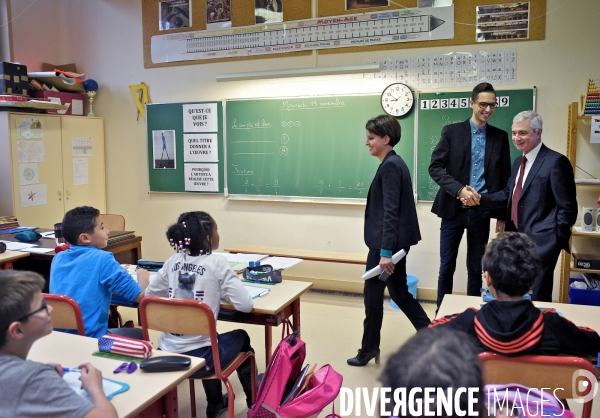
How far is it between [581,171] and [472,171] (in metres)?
1.31

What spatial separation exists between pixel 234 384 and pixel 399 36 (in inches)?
128

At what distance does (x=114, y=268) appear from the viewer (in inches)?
94.4

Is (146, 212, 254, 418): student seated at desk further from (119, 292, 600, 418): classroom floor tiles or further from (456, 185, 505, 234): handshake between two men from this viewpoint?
(456, 185, 505, 234): handshake between two men

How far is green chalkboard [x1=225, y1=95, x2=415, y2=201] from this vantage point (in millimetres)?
4793

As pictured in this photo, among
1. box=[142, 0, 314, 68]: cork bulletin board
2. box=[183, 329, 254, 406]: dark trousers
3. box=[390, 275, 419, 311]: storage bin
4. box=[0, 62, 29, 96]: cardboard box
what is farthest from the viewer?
box=[142, 0, 314, 68]: cork bulletin board

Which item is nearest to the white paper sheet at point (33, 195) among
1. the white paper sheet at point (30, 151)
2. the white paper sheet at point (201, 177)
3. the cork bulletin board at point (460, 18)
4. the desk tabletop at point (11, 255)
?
the white paper sheet at point (30, 151)

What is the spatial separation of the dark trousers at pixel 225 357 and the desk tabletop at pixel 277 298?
146mm

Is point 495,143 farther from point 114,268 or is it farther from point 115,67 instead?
point 115,67

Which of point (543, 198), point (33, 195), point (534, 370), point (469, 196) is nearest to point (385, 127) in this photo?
point (469, 196)

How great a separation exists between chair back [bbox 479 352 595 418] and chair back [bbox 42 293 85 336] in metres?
1.56

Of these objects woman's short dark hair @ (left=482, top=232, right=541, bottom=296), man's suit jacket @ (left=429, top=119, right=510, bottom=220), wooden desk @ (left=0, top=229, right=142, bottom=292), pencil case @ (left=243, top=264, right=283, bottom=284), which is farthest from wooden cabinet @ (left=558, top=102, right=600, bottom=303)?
wooden desk @ (left=0, top=229, right=142, bottom=292)

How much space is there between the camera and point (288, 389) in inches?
86.7

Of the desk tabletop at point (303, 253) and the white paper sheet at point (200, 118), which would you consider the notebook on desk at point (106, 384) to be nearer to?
the desk tabletop at point (303, 253)

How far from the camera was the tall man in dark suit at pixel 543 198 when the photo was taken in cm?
282
